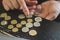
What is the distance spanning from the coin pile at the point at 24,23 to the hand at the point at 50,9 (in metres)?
0.04

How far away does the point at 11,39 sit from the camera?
49 centimetres

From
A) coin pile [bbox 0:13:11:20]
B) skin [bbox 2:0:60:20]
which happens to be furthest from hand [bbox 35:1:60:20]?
coin pile [bbox 0:13:11:20]

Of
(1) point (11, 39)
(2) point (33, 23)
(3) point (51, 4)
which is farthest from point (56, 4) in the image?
(1) point (11, 39)

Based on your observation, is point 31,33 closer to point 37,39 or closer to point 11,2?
point 37,39

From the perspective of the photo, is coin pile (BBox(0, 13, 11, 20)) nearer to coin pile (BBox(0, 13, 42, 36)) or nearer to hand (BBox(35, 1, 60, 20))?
coin pile (BBox(0, 13, 42, 36))

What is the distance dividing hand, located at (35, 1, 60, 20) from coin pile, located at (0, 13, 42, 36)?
0.13 feet

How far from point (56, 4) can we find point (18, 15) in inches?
6.6

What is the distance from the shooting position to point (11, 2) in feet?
1.92

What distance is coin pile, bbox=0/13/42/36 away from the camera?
51 centimetres

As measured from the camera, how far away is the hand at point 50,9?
1.84 feet

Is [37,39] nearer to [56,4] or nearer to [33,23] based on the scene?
[33,23]

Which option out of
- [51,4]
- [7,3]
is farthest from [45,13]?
[7,3]

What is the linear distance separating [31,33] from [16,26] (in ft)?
0.21

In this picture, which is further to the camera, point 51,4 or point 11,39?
point 51,4
